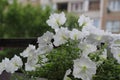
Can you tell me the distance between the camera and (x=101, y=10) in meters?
22.5

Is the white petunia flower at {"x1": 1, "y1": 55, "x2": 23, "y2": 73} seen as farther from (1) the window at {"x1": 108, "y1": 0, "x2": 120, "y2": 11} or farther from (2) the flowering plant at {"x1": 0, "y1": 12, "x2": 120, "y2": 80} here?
(1) the window at {"x1": 108, "y1": 0, "x2": 120, "y2": 11}

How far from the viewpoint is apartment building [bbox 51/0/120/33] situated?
72.7 ft

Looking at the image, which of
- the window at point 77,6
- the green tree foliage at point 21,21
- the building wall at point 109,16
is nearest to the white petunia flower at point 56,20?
the green tree foliage at point 21,21

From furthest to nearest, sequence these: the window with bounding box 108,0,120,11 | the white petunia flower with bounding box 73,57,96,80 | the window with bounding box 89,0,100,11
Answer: the window with bounding box 89,0,100,11, the window with bounding box 108,0,120,11, the white petunia flower with bounding box 73,57,96,80

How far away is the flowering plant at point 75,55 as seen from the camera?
1042mm

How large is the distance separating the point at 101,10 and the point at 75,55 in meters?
21.7

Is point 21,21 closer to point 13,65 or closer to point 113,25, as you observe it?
point 13,65

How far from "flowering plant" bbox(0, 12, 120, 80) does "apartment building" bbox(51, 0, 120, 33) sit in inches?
806

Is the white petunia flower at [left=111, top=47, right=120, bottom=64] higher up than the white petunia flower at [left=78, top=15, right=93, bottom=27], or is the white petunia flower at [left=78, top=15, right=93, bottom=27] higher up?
the white petunia flower at [left=78, top=15, right=93, bottom=27]

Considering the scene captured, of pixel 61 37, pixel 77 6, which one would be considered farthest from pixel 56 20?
pixel 77 6

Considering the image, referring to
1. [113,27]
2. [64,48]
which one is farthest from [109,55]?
[113,27]

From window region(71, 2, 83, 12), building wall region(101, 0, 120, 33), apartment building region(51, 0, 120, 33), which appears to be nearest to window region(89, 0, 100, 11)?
apartment building region(51, 0, 120, 33)

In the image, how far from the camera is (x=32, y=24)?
11594 millimetres

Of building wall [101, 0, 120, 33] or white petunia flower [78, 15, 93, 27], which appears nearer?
white petunia flower [78, 15, 93, 27]
